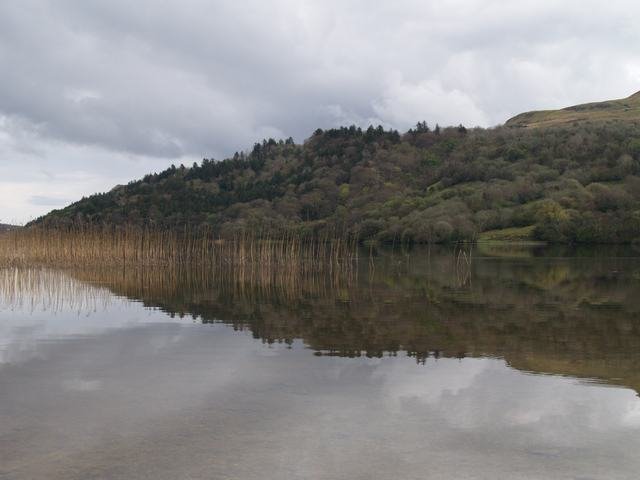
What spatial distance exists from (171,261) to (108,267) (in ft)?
10.4

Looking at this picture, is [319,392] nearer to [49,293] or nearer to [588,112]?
[49,293]

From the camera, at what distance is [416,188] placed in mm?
99750

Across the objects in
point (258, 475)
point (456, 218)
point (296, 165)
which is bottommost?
point (258, 475)

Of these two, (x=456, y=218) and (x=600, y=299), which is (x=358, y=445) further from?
(x=456, y=218)

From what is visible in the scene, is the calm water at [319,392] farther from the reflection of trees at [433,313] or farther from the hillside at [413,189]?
the hillside at [413,189]

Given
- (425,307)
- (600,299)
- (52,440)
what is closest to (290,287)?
(425,307)

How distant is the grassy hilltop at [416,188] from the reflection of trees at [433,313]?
15.8m

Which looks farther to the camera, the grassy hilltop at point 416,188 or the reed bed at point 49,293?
the grassy hilltop at point 416,188

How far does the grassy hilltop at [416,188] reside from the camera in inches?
2564

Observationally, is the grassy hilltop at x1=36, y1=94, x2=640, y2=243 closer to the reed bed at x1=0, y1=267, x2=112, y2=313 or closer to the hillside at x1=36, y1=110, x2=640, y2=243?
the hillside at x1=36, y1=110, x2=640, y2=243

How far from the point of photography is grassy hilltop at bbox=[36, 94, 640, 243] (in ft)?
214

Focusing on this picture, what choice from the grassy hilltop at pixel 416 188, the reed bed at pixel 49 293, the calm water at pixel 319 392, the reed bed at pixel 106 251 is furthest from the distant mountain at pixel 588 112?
the calm water at pixel 319 392

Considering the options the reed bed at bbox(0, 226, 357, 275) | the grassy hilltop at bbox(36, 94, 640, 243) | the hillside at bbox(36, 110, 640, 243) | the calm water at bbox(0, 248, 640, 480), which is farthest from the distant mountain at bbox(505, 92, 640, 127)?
the calm water at bbox(0, 248, 640, 480)

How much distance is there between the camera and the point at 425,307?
12531 mm
